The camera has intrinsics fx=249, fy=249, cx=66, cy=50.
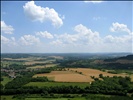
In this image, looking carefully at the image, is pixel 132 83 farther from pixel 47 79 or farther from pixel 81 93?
pixel 47 79

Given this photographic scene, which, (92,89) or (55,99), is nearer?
(55,99)

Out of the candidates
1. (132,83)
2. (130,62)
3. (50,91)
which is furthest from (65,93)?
(130,62)

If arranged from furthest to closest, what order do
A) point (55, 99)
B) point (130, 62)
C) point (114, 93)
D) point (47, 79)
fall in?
point (130, 62), point (47, 79), point (114, 93), point (55, 99)

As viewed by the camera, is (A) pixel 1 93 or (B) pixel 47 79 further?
(B) pixel 47 79

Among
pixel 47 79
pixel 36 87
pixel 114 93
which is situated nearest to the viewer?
pixel 114 93

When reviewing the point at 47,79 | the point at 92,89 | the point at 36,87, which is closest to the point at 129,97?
the point at 92,89

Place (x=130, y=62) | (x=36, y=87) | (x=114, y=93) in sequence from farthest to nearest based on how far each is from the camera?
(x=130, y=62) < (x=36, y=87) < (x=114, y=93)

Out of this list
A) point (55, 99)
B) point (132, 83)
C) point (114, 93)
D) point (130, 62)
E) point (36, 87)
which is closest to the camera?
point (55, 99)

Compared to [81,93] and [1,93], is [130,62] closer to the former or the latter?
[81,93]

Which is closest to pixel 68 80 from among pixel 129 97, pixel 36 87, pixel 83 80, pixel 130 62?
pixel 83 80
